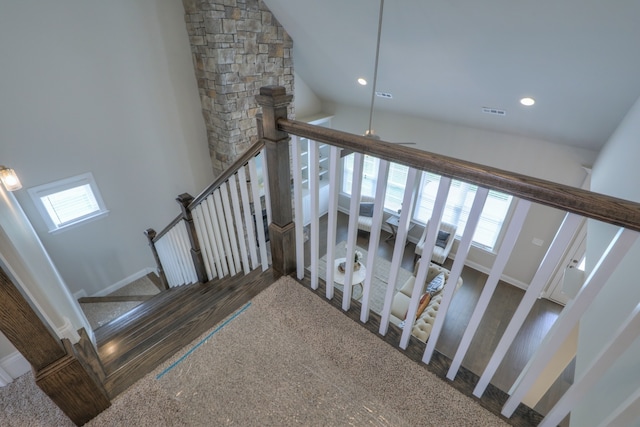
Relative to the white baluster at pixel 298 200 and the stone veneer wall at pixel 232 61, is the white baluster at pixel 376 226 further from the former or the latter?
the stone veneer wall at pixel 232 61

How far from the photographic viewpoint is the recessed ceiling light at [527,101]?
3614mm

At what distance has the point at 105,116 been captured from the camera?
377 centimetres

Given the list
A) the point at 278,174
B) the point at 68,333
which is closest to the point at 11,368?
the point at 68,333

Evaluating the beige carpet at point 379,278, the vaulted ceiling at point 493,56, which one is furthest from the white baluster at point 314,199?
the beige carpet at point 379,278

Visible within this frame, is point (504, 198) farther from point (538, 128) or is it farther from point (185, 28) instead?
point (185, 28)

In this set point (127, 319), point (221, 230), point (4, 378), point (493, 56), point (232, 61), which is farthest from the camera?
point (232, 61)

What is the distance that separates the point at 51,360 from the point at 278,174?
112cm

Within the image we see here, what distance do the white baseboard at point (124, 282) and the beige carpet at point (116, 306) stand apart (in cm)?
5

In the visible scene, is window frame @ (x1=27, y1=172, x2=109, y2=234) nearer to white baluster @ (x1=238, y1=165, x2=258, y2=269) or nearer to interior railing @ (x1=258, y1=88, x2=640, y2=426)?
white baluster @ (x1=238, y1=165, x2=258, y2=269)

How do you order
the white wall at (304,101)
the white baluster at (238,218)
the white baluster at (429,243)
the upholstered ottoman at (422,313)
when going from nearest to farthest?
the white baluster at (429,243), the white baluster at (238,218), the upholstered ottoman at (422,313), the white wall at (304,101)

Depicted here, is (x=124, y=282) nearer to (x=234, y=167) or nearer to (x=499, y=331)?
(x=234, y=167)

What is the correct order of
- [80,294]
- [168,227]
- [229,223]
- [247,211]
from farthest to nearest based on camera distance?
[80,294] → [168,227] → [229,223] → [247,211]

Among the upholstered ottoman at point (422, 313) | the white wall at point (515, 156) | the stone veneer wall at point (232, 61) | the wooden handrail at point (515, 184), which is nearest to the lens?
the wooden handrail at point (515, 184)

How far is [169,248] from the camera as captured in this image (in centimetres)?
336
